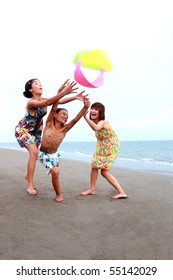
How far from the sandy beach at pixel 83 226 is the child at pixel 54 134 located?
46 centimetres

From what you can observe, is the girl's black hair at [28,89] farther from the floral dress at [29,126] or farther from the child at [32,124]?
the floral dress at [29,126]

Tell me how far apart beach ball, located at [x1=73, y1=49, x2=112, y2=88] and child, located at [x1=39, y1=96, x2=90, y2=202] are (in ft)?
0.84

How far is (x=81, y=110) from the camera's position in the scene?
3.88m

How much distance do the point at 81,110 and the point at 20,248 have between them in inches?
82.2

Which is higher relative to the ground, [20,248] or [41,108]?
[41,108]

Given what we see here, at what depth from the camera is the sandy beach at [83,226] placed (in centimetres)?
233

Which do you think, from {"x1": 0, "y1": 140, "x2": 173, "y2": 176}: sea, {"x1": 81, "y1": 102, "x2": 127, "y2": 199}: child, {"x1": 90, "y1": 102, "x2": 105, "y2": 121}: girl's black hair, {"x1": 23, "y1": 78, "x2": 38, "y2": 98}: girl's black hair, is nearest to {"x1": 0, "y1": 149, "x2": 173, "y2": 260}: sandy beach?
{"x1": 81, "y1": 102, "x2": 127, "y2": 199}: child

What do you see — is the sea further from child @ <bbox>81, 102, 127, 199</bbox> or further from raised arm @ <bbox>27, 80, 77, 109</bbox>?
raised arm @ <bbox>27, 80, 77, 109</bbox>

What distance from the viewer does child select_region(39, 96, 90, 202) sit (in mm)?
3763

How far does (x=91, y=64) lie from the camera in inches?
144

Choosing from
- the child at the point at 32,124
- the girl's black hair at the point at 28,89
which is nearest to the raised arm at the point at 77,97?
the child at the point at 32,124

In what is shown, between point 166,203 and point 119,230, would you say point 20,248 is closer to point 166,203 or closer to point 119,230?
point 119,230

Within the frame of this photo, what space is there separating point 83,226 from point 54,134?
1379 millimetres
